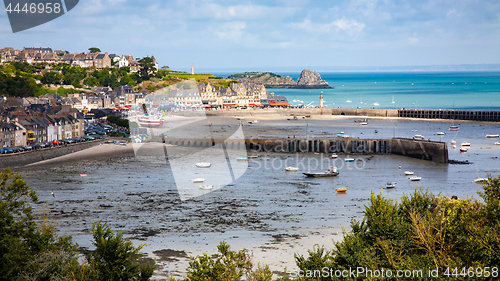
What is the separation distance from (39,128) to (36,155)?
9.06m

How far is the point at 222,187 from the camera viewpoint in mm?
40656

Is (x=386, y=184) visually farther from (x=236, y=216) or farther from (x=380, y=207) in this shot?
(x=380, y=207)

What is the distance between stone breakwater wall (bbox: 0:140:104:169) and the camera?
47.6 metres

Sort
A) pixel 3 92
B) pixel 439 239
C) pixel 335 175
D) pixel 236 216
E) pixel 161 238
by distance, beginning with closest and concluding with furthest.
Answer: pixel 439 239, pixel 161 238, pixel 236 216, pixel 335 175, pixel 3 92

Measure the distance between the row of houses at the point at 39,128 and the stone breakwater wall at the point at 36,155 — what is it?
14.0 ft

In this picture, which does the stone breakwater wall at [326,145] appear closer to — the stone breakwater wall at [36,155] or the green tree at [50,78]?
the stone breakwater wall at [36,155]

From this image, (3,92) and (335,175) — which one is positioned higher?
(3,92)

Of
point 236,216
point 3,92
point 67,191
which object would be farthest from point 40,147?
point 3,92

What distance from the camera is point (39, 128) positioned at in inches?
2324

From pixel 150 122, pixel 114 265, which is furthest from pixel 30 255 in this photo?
pixel 150 122

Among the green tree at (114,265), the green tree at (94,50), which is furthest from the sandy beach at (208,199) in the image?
the green tree at (94,50)

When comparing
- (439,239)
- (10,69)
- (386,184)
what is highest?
(10,69)

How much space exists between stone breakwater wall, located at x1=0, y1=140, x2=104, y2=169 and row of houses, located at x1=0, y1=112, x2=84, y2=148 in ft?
14.0

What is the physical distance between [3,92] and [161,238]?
88.6 metres
